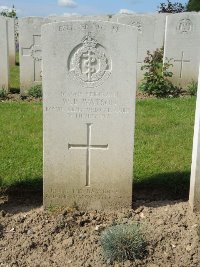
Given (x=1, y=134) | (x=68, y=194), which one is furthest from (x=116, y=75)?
(x=1, y=134)

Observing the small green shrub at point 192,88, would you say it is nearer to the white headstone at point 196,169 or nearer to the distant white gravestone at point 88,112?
the white headstone at point 196,169

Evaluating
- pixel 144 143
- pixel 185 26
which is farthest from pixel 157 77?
pixel 144 143

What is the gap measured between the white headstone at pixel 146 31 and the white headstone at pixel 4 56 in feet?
8.76

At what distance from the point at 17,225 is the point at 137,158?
1919 mm

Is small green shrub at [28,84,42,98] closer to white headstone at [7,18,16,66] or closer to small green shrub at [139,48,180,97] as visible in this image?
small green shrub at [139,48,180,97]

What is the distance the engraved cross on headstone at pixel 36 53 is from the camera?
8896mm

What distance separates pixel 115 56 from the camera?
3477 millimetres

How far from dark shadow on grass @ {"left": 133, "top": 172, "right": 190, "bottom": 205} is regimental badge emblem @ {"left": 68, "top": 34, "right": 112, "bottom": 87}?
1332 mm

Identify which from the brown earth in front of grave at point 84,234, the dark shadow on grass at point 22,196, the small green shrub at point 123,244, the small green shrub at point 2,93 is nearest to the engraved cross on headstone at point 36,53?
the small green shrub at point 2,93

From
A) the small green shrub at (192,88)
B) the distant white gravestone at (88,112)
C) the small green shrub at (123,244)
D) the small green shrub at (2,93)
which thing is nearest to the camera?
the small green shrub at (123,244)

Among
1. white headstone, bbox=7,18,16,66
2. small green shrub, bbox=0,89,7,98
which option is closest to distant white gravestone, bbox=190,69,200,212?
small green shrub, bbox=0,89,7,98

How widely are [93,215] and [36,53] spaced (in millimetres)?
5995

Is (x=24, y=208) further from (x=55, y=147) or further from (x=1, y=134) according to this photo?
(x=1, y=134)

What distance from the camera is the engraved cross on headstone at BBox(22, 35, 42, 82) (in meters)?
8.90
